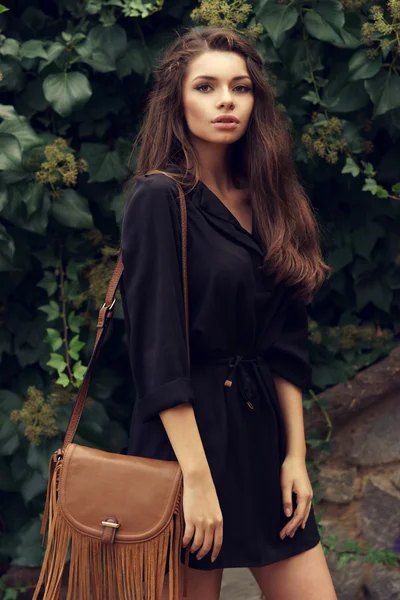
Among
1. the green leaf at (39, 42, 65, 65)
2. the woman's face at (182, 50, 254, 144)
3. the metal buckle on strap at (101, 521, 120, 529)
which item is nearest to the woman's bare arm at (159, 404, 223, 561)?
the metal buckle on strap at (101, 521, 120, 529)

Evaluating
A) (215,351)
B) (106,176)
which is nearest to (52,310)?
(106,176)

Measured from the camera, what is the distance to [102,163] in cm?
259

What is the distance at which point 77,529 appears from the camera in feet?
5.36

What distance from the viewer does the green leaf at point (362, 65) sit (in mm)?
2434

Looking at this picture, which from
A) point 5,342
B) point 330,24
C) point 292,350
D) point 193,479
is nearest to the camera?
point 193,479

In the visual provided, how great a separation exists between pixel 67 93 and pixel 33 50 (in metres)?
0.16

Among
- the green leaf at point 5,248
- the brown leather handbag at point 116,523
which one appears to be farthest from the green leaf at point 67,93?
the brown leather handbag at point 116,523

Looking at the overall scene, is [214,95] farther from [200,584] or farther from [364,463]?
[364,463]

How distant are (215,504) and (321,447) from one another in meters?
1.21

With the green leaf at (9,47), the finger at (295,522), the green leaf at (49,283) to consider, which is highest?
the green leaf at (9,47)

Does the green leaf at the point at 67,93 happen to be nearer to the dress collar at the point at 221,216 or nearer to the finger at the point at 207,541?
the dress collar at the point at 221,216

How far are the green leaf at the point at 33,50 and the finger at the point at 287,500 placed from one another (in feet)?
4.43

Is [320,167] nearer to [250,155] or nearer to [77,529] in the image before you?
[250,155]

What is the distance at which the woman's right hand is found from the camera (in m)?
1.59
